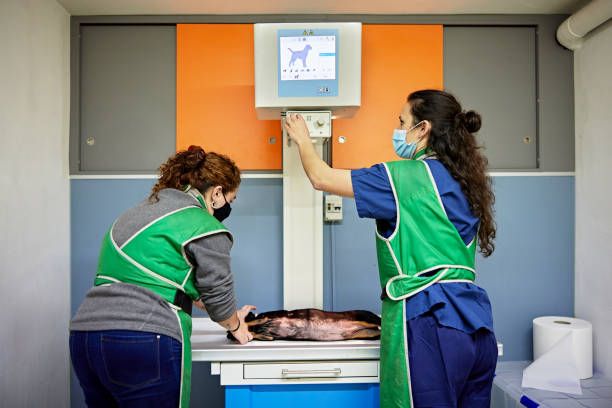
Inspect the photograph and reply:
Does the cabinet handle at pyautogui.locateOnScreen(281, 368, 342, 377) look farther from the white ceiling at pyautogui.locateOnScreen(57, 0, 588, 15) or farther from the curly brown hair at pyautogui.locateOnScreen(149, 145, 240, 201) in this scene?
the white ceiling at pyautogui.locateOnScreen(57, 0, 588, 15)

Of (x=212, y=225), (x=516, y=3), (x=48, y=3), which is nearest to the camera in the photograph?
(x=212, y=225)

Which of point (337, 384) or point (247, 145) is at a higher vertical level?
point (247, 145)

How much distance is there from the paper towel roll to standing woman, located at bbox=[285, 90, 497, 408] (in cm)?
97

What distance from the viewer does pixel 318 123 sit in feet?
6.19

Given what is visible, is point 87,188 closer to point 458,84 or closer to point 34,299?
point 34,299

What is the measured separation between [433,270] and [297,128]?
70 cm

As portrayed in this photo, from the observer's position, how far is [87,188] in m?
2.39

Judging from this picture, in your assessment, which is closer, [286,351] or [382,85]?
[286,351]

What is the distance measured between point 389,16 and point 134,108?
1324mm

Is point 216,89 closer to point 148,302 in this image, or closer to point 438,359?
point 148,302

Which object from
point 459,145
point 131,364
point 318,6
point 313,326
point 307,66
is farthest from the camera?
point 318,6

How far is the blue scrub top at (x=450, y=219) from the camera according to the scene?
1302 millimetres

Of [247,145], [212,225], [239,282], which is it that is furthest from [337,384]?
[247,145]

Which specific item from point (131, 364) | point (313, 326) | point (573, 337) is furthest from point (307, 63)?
point (573, 337)
